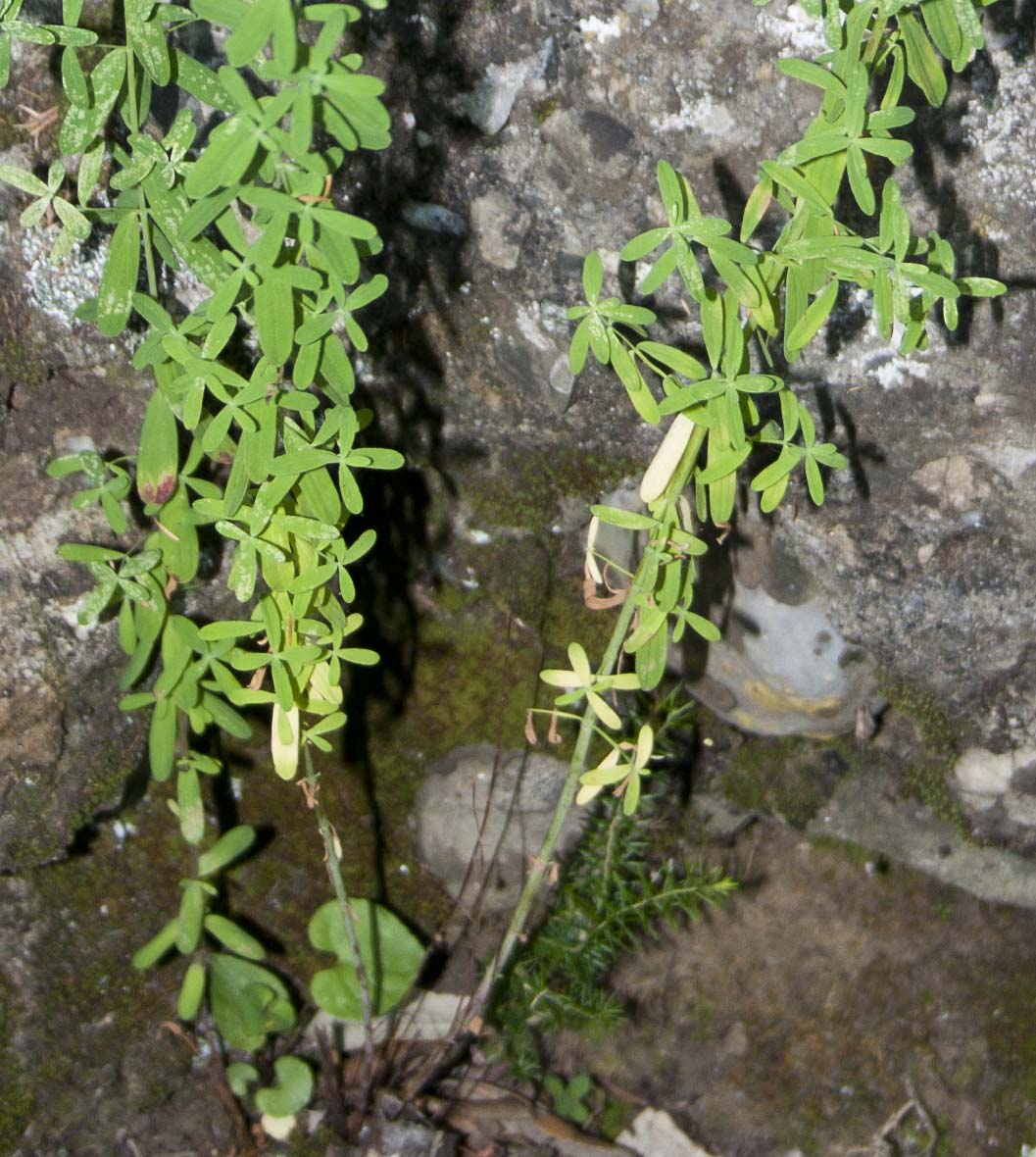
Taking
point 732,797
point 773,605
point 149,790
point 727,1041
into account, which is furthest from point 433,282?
point 727,1041

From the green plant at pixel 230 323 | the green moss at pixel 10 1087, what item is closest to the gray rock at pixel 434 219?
the green plant at pixel 230 323

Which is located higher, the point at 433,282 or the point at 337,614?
the point at 433,282

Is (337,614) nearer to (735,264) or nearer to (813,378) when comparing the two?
(735,264)

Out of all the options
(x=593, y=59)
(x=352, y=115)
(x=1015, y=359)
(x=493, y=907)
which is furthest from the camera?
(x=493, y=907)

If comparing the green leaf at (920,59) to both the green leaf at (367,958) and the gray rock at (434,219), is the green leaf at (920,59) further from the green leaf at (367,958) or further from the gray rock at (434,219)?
the green leaf at (367,958)

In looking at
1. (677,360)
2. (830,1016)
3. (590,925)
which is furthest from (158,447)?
(830,1016)

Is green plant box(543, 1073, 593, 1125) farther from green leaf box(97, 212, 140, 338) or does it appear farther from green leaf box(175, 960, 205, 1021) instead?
green leaf box(97, 212, 140, 338)
